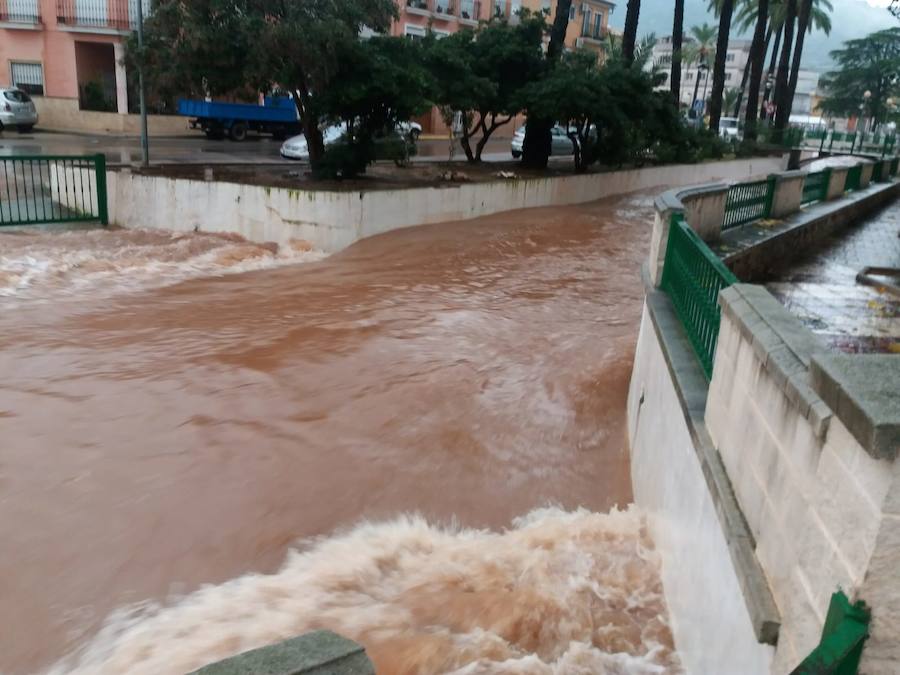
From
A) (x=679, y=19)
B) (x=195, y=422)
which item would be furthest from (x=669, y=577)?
(x=679, y=19)

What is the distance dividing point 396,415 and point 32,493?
9.94 ft

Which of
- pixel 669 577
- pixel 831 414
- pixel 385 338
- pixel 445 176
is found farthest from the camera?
pixel 445 176

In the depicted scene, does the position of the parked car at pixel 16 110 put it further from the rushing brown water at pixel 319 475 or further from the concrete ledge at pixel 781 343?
the concrete ledge at pixel 781 343

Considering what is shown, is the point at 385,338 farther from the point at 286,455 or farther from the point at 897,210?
the point at 897,210

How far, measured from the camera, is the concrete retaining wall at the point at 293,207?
13953 mm

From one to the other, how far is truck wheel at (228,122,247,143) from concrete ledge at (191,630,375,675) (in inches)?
1214

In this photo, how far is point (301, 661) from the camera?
7.25 feet

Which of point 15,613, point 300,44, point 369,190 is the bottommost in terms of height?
point 15,613

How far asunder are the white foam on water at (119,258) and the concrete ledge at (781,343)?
954 centimetres

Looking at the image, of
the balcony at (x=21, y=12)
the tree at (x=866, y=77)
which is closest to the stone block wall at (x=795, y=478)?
the balcony at (x=21, y=12)

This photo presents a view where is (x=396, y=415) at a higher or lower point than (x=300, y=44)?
lower

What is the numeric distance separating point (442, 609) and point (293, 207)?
10.5 m

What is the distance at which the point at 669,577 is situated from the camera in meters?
4.45

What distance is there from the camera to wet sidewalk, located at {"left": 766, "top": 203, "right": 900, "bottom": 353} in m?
7.41
